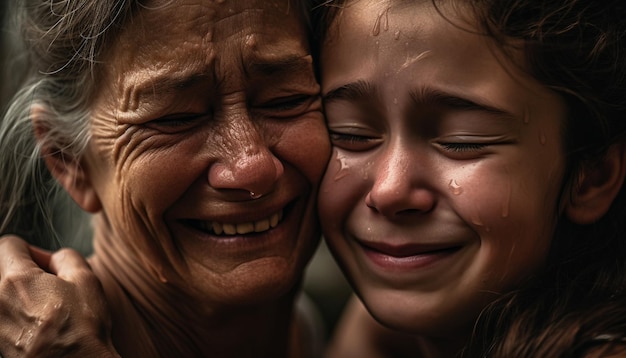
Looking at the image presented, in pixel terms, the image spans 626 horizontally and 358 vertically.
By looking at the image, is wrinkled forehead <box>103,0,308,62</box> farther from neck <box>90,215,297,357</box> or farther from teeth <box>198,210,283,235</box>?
neck <box>90,215,297,357</box>

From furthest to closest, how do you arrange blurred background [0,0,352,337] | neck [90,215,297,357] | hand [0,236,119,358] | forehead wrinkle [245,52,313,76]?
blurred background [0,0,352,337], neck [90,215,297,357], forehead wrinkle [245,52,313,76], hand [0,236,119,358]

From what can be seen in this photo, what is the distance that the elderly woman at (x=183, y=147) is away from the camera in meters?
2.26

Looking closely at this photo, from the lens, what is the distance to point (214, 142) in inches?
90.4

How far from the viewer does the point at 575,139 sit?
7.62 feet

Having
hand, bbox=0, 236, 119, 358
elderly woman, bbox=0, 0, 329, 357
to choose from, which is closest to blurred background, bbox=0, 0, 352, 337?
elderly woman, bbox=0, 0, 329, 357

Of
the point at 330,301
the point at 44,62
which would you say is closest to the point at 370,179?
the point at 44,62

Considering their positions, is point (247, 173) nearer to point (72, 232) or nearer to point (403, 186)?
point (403, 186)

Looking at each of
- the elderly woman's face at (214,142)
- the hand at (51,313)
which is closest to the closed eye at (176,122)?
the elderly woman's face at (214,142)

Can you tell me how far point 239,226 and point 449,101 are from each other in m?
0.67

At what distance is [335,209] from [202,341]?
0.62 meters

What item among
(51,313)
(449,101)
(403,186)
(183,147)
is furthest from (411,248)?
(51,313)

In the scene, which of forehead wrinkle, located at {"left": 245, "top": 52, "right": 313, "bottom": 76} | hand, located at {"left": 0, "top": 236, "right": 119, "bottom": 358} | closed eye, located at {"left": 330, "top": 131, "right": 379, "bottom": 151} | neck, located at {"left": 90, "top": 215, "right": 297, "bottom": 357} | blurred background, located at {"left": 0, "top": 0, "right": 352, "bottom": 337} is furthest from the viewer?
blurred background, located at {"left": 0, "top": 0, "right": 352, "bottom": 337}

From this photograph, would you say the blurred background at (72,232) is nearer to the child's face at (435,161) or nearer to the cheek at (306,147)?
Result: the cheek at (306,147)

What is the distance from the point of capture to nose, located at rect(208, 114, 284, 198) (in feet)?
7.41
